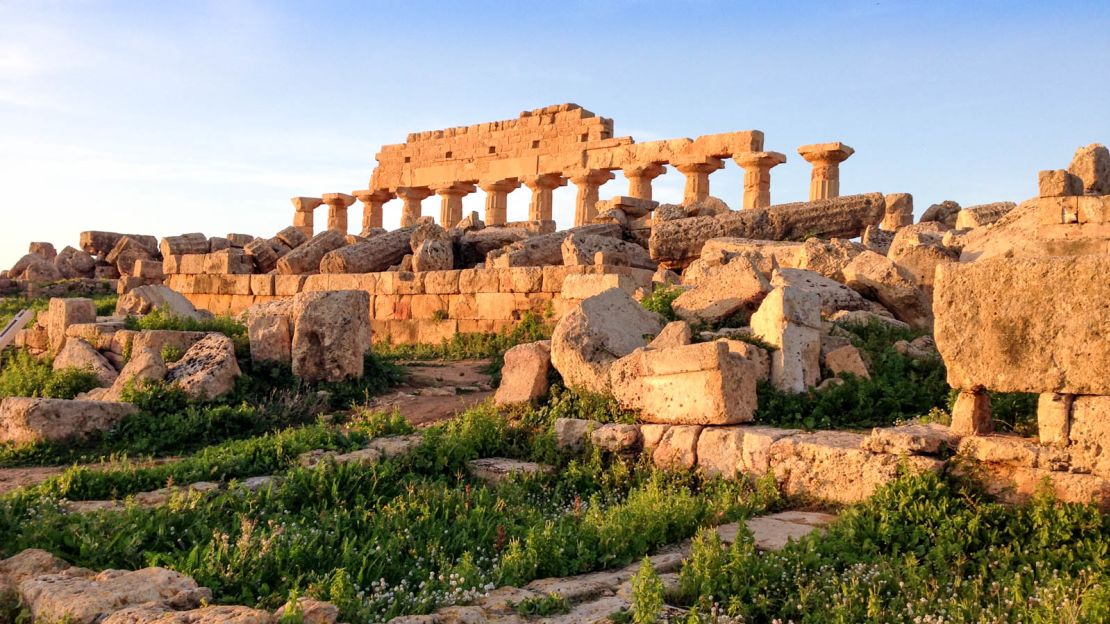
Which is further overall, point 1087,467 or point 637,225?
point 637,225

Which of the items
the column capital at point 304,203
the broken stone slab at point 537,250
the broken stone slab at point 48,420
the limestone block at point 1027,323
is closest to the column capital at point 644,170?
the broken stone slab at point 537,250

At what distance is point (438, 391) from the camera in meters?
11.3

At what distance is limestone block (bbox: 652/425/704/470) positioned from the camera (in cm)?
739

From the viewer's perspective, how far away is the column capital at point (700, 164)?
75.8 feet

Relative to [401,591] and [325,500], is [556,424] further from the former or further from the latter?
[401,591]

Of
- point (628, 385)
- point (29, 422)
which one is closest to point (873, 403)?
point (628, 385)

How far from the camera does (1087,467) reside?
563cm

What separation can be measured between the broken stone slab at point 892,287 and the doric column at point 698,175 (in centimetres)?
1227

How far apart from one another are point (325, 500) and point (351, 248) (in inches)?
471

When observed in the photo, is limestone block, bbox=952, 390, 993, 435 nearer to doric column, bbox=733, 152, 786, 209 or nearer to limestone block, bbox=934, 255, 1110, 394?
limestone block, bbox=934, 255, 1110, 394

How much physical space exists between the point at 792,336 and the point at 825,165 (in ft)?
45.9

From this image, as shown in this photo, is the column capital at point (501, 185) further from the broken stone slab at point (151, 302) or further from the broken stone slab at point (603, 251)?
the broken stone slab at point (151, 302)

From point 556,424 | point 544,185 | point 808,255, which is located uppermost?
point 544,185

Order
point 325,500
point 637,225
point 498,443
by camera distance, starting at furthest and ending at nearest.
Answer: point 637,225
point 498,443
point 325,500
